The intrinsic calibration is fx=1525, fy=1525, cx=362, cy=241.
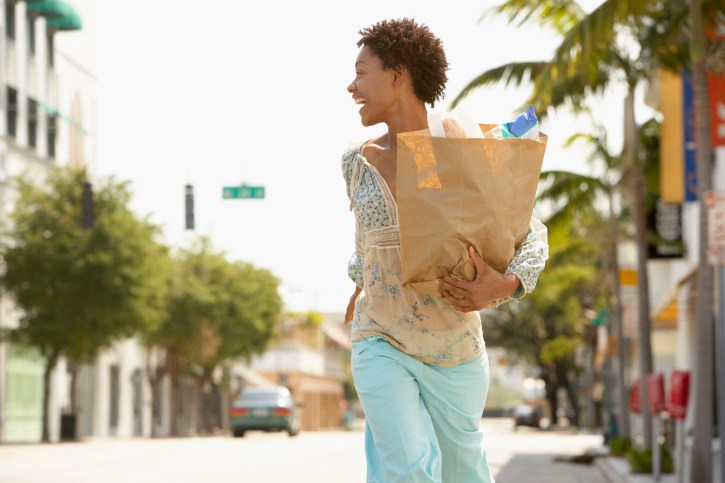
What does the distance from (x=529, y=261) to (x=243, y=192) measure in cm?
3107

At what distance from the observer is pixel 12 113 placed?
→ 45906 millimetres

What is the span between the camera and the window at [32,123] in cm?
4750

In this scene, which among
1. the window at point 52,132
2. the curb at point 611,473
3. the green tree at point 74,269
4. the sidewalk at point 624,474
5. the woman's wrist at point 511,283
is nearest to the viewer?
the woman's wrist at point 511,283

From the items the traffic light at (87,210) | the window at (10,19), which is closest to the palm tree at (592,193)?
the traffic light at (87,210)

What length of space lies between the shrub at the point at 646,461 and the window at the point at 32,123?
32.3 m

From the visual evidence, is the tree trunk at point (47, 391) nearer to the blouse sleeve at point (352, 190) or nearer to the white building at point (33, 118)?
the white building at point (33, 118)

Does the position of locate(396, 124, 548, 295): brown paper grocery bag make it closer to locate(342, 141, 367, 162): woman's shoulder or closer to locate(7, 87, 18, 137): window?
locate(342, 141, 367, 162): woman's shoulder

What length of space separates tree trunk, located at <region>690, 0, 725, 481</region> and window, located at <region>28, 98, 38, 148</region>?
3538 cm

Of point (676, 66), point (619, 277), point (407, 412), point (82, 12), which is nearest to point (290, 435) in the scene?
point (619, 277)

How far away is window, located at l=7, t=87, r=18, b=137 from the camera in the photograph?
4531 centimetres

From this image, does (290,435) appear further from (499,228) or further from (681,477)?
(499,228)

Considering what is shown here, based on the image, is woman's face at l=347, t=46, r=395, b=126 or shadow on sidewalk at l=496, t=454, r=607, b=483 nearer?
woman's face at l=347, t=46, r=395, b=126

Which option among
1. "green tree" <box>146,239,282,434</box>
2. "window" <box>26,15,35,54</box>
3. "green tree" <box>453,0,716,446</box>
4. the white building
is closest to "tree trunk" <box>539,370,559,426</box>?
"green tree" <box>146,239,282,434</box>

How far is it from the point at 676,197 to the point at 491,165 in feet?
60.8
